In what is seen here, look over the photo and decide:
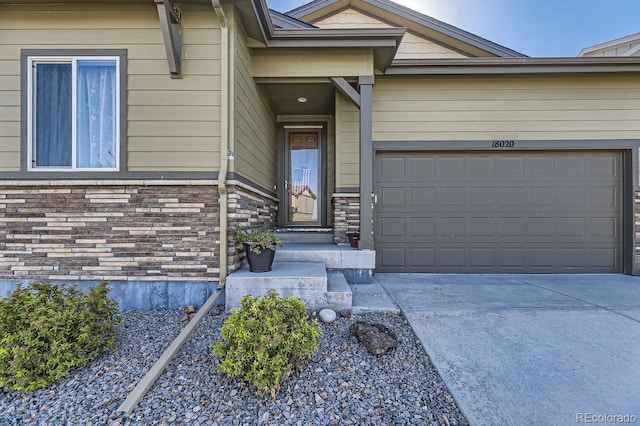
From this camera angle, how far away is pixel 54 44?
337 centimetres

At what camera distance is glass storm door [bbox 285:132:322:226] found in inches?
241

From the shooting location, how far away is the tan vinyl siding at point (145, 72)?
132 inches

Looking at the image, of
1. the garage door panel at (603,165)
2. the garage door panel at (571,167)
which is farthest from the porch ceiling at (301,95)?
the garage door panel at (603,165)

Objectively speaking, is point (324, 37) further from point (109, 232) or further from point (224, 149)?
point (109, 232)

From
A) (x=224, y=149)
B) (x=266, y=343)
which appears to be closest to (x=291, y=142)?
(x=224, y=149)

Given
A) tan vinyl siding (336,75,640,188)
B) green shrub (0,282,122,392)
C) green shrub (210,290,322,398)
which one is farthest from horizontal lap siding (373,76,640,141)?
green shrub (0,282,122,392)

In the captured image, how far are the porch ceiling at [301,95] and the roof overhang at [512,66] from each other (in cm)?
105

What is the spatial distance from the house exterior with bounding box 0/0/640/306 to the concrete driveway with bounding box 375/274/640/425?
1.20m

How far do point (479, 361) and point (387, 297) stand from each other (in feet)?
4.40

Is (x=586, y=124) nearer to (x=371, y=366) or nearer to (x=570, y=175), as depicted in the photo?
(x=570, y=175)

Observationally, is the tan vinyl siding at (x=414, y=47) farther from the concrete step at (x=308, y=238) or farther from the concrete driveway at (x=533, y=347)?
the concrete driveway at (x=533, y=347)

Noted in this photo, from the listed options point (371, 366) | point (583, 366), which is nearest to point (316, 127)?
point (371, 366)

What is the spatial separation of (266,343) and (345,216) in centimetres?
326

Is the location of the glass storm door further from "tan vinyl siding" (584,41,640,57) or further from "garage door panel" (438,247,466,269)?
"tan vinyl siding" (584,41,640,57)
